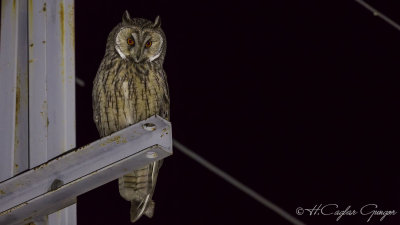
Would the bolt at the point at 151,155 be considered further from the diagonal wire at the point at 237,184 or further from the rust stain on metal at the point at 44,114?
the diagonal wire at the point at 237,184

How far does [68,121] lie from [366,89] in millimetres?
2802

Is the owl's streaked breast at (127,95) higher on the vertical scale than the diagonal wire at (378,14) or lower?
lower

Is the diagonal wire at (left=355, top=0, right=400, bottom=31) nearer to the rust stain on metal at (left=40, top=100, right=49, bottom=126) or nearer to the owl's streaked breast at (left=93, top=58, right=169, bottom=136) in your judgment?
the owl's streaked breast at (left=93, top=58, right=169, bottom=136)

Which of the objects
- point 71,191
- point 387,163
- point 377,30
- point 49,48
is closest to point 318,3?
point 377,30

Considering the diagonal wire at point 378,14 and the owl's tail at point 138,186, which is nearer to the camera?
the owl's tail at point 138,186

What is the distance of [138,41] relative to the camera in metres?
2.18

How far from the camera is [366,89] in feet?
11.8

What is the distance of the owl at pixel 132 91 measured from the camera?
82.0 inches

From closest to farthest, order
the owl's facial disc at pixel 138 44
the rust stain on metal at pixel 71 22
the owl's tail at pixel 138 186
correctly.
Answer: the rust stain on metal at pixel 71 22 < the owl's tail at pixel 138 186 < the owl's facial disc at pixel 138 44

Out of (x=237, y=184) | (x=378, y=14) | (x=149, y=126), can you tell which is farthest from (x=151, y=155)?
(x=237, y=184)

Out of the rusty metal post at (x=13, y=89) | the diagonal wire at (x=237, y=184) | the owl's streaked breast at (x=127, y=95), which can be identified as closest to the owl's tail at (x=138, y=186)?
the owl's streaked breast at (x=127, y=95)

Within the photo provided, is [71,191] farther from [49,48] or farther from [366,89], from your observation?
[366,89]

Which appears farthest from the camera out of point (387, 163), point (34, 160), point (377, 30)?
point (387, 163)

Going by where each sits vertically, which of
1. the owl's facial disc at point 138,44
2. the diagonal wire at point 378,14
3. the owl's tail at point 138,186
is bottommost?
the owl's tail at point 138,186
